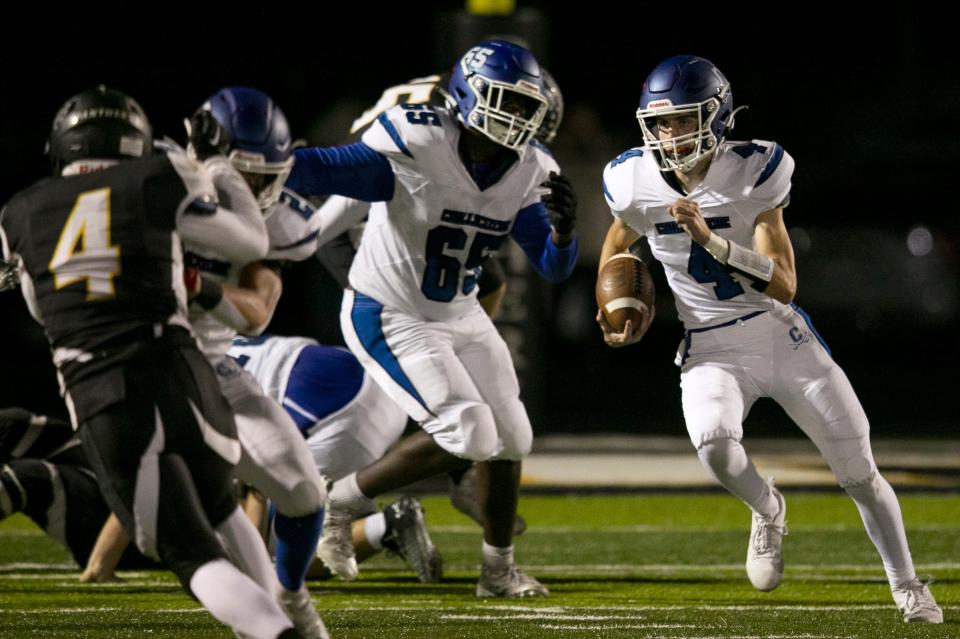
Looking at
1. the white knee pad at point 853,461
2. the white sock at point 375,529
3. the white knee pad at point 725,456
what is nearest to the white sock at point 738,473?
the white knee pad at point 725,456

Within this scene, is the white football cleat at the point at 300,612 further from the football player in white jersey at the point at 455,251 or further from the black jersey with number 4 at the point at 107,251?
the football player in white jersey at the point at 455,251

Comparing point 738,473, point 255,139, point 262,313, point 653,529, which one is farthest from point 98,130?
point 653,529

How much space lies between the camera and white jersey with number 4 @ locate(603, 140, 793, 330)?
4.33 metres

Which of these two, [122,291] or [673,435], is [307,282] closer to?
[673,435]

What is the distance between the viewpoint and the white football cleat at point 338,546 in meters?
4.91

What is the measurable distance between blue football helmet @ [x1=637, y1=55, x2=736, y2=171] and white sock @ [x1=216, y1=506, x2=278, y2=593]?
1626 millimetres

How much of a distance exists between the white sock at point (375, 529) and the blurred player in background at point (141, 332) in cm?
190

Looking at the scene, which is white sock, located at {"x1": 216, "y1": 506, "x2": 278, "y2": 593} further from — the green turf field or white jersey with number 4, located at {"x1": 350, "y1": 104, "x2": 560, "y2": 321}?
white jersey with number 4, located at {"x1": 350, "y1": 104, "x2": 560, "y2": 321}

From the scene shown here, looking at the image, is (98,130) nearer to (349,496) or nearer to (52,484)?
(52,484)

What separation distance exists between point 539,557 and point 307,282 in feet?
26.8

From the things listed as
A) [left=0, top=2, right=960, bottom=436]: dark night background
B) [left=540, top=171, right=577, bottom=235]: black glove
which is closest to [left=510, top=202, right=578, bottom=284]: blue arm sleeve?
[left=540, top=171, right=577, bottom=235]: black glove

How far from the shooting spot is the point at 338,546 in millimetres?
4938

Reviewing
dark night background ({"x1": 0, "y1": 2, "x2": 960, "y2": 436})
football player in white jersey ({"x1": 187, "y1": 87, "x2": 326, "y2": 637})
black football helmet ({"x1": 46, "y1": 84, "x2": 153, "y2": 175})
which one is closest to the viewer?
black football helmet ({"x1": 46, "y1": 84, "x2": 153, "y2": 175})

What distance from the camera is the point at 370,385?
5281mm
